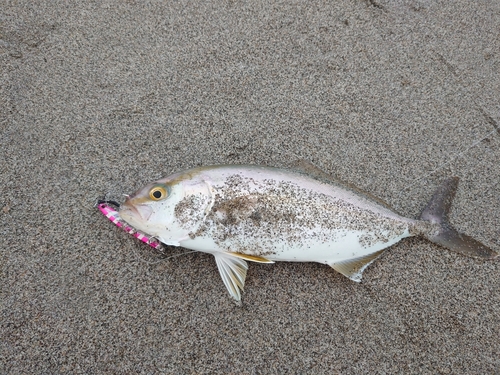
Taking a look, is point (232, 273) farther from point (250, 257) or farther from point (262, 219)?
point (262, 219)

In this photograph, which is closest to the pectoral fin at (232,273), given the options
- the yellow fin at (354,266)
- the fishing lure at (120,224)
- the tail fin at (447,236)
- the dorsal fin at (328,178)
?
the fishing lure at (120,224)

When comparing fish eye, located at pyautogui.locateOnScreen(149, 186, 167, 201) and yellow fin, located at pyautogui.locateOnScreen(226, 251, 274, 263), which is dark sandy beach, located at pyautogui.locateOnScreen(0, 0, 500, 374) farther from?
fish eye, located at pyautogui.locateOnScreen(149, 186, 167, 201)

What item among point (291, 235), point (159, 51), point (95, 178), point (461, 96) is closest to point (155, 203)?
point (95, 178)

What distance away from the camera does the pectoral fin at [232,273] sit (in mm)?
2275

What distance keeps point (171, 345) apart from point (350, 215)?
134 centimetres

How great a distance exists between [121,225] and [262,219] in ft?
2.94

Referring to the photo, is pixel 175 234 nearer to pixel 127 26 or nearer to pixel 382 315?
pixel 382 315

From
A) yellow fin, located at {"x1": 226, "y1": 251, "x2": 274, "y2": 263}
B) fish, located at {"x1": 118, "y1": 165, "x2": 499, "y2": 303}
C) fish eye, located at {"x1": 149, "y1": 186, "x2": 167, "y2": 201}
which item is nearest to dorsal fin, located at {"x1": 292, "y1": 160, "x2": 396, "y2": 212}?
fish, located at {"x1": 118, "y1": 165, "x2": 499, "y2": 303}

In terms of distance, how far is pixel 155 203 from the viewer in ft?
7.11

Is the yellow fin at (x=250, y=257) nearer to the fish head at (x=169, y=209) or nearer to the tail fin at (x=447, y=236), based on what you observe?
the fish head at (x=169, y=209)

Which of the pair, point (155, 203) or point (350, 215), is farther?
point (350, 215)

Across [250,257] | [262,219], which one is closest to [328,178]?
[262,219]

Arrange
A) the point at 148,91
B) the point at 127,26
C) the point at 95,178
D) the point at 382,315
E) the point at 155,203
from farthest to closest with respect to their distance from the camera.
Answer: the point at 127,26 < the point at 148,91 < the point at 95,178 < the point at 382,315 < the point at 155,203

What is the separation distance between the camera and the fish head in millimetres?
2164
